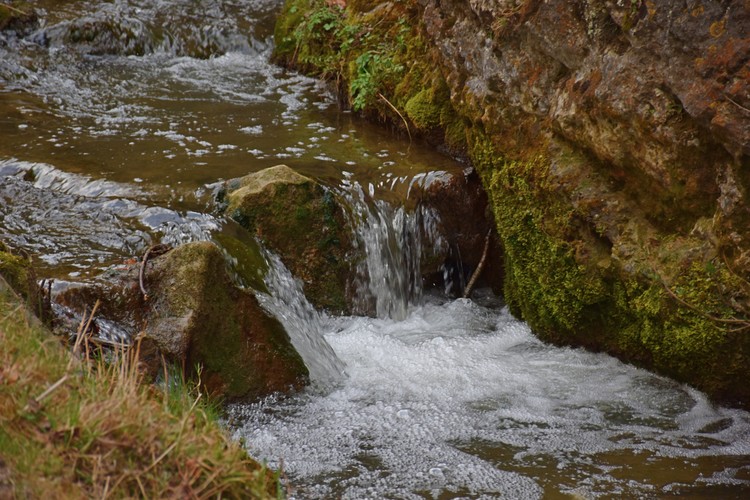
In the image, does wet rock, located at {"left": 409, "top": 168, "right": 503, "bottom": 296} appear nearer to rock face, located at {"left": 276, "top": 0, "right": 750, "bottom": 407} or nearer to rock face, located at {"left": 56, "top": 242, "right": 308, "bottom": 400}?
rock face, located at {"left": 276, "top": 0, "right": 750, "bottom": 407}

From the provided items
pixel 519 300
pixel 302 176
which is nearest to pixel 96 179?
pixel 302 176

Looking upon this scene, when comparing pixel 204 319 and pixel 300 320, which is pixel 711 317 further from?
pixel 204 319

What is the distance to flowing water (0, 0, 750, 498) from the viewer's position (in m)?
4.30

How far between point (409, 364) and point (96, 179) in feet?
11.1

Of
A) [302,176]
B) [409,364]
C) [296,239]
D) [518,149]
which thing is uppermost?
[518,149]

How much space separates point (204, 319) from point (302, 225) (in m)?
1.94

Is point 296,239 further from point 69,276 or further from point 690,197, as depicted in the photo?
point 690,197

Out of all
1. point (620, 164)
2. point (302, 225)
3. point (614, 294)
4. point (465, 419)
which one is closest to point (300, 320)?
point (302, 225)

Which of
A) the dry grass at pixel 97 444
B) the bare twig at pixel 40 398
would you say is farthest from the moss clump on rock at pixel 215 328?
the bare twig at pixel 40 398

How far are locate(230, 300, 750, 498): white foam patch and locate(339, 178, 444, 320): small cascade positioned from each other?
0.62 metres

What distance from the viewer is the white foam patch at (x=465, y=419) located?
13.8 ft

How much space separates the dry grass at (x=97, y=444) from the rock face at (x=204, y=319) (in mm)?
1784

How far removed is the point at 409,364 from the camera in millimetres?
5770

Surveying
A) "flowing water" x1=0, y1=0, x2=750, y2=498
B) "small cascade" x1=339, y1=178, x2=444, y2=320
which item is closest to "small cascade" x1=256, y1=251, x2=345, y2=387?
"flowing water" x1=0, y1=0, x2=750, y2=498
